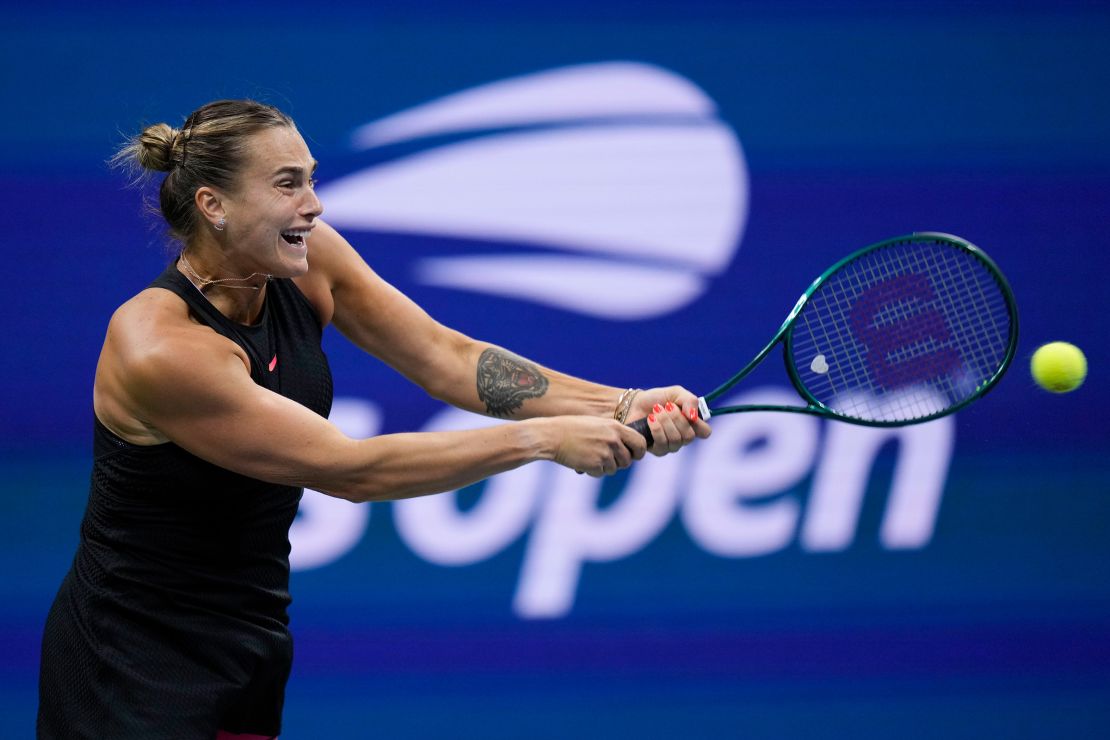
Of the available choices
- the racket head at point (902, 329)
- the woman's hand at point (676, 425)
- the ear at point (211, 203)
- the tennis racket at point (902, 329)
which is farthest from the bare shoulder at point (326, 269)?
the racket head at point (902, 329)

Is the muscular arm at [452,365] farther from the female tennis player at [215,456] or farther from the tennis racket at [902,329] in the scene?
the tennis racket at [902,329]

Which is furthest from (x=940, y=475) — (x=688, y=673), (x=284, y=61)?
(x=284, y=61)

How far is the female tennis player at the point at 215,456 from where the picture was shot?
204cm

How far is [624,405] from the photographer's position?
253 centimetres

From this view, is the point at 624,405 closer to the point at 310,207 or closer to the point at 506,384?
the point at 506,384

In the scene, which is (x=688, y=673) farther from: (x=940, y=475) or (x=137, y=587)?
(x=137, y=587)

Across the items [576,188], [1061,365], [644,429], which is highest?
[576,188]

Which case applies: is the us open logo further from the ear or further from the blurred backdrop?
the ear

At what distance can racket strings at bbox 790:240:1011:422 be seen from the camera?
10.1 ft

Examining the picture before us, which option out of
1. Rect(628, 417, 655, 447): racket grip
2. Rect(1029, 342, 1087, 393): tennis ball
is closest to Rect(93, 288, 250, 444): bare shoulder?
Rect(628, 417, 655, 447): racket grip

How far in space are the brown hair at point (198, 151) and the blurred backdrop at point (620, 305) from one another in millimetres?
1305

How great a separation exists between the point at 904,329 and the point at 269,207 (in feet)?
5.33

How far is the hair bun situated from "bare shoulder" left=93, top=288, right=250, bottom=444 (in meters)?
0.26

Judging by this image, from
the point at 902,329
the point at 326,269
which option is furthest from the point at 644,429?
the point at 902,329
